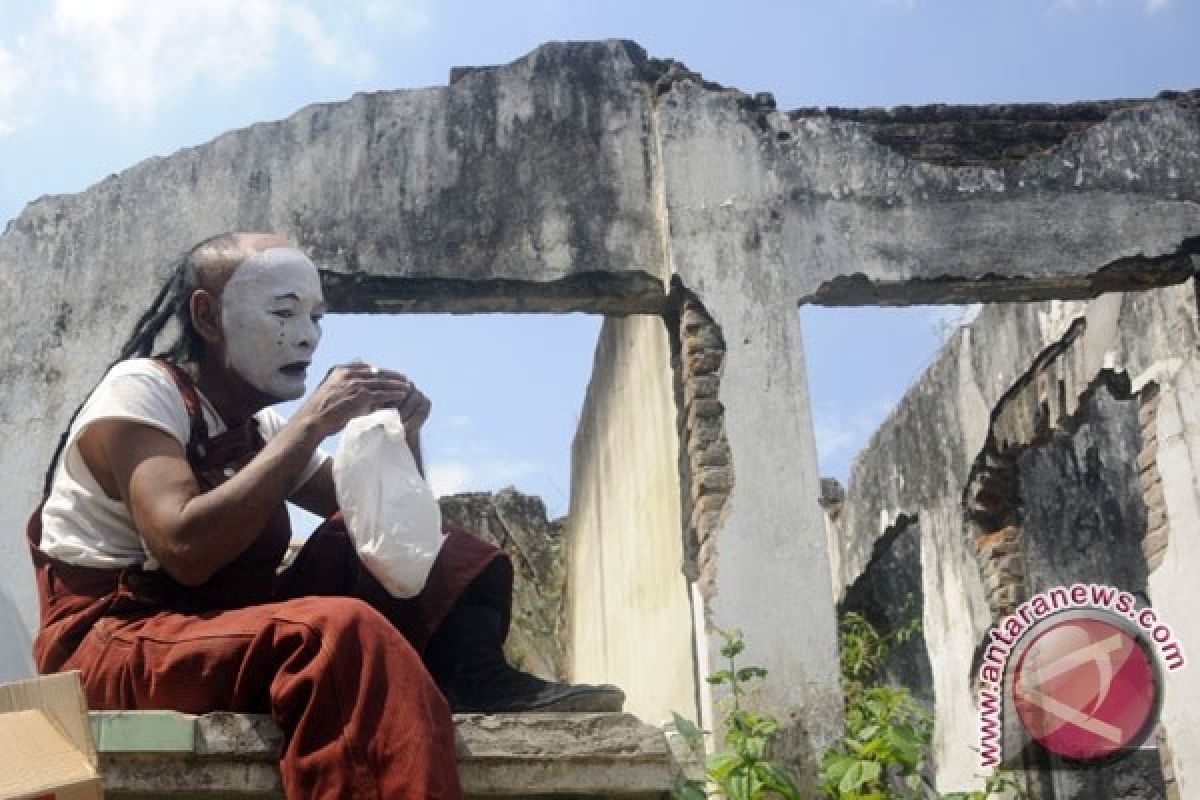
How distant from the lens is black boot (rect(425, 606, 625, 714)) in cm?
213

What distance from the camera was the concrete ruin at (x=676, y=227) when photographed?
5312mm

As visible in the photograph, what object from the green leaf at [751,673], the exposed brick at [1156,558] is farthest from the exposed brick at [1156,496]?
the green leaf at [751,673]

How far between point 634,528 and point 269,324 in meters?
4.46

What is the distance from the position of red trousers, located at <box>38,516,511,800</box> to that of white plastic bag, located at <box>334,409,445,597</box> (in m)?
0.11

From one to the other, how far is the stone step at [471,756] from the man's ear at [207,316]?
83cm

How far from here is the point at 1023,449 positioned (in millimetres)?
7676

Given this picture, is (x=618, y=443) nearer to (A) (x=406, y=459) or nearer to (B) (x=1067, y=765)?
(B) (x=1067, y=765)

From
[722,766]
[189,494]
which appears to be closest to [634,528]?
[722,766]

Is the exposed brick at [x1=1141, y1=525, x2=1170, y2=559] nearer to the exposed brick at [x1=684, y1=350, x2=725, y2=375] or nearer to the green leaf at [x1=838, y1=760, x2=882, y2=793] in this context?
the exposed brick at [x1=684, y1=350, x2=725, y2=375]

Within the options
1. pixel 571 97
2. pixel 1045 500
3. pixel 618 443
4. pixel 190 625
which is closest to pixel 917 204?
pixel 571 97

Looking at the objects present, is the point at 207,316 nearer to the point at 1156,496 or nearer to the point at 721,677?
the point at 721,677

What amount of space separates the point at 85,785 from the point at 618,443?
5883 millimetres

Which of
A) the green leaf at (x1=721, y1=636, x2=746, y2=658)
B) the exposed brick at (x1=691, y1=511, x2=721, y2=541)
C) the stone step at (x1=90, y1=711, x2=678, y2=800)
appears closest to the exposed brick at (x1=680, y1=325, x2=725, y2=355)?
the exposed brick at (x1=691, y1=511, x2=721, y2=541)

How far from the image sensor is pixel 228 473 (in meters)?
2.27
